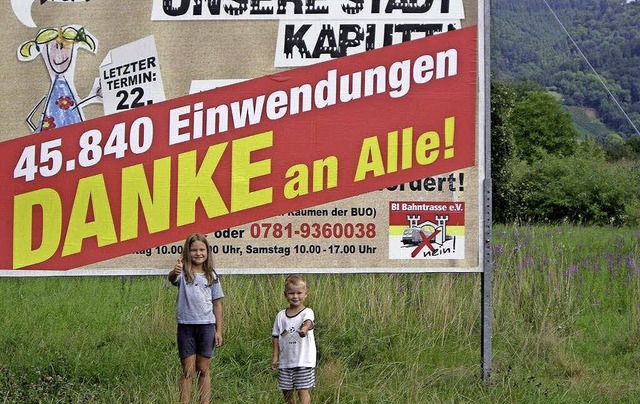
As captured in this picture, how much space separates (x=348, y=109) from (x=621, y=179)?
2486cm

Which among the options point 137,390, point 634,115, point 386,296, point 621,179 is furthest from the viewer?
point 634,115

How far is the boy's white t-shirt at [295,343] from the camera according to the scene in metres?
6.74

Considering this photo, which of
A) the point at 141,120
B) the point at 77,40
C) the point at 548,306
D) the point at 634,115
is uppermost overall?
the point at 634,115

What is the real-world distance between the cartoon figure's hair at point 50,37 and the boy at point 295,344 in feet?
8.92

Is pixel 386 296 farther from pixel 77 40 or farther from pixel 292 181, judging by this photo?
pixel 77 40

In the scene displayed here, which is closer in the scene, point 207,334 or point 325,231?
point 207,334

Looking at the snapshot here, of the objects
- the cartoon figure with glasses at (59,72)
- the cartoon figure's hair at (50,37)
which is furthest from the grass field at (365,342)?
the cartoon figure's hair at (50,37)

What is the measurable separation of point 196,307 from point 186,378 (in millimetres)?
508

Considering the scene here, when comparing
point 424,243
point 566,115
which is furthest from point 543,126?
point 424,243

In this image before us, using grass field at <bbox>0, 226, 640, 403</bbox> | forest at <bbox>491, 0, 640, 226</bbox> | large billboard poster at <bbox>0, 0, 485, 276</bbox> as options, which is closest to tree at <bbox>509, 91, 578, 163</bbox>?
forest at <bbox>491, 0, 640, 226</bbox>

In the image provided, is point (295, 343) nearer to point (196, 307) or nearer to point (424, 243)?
point (196, 307)

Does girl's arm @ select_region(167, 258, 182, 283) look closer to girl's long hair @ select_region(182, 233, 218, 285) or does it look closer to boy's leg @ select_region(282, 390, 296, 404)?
girl's long hair @ select_region(182, 233, 218, 285)

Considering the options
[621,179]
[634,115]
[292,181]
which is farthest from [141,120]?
[634,115]

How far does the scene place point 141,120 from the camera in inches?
312
